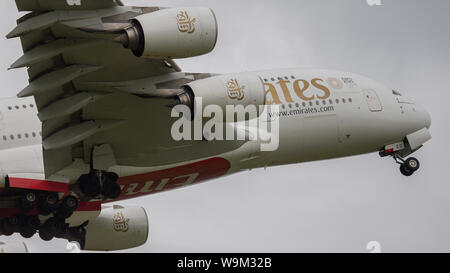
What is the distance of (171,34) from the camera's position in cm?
2748

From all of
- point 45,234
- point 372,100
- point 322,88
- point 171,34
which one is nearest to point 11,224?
point 45,234

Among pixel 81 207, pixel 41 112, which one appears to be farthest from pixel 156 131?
pixel 81 207

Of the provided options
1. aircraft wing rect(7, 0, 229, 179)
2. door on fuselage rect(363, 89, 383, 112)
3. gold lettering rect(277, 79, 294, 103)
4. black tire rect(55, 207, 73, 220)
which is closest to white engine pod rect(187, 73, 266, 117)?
aircraft wing rect(7, 0, 229, 179)

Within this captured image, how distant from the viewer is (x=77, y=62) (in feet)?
95.9

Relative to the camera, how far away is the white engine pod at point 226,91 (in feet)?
97.9

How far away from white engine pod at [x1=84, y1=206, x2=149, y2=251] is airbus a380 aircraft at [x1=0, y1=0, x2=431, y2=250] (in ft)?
4.10

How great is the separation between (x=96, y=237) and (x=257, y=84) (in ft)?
41.6

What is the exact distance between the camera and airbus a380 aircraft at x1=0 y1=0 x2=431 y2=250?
2772 centimetres

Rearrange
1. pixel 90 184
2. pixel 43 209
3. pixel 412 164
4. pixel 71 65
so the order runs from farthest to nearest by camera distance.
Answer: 1. pixel 412 164
2. pixel 43 209
3. pixel 90 184
4. pixel 71 65

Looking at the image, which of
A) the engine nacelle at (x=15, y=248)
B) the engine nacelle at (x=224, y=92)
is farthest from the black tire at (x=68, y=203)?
the engine nacelle at (x=224, y=92)

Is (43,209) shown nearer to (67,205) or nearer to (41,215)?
(67,205)

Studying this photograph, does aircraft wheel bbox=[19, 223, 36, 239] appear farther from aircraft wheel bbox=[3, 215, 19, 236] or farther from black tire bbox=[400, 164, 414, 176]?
black tire bbox=[400, 164, 414, 176]

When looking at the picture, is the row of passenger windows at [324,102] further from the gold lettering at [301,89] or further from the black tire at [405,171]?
the black tire at [405,171]

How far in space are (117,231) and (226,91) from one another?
12351 mm
